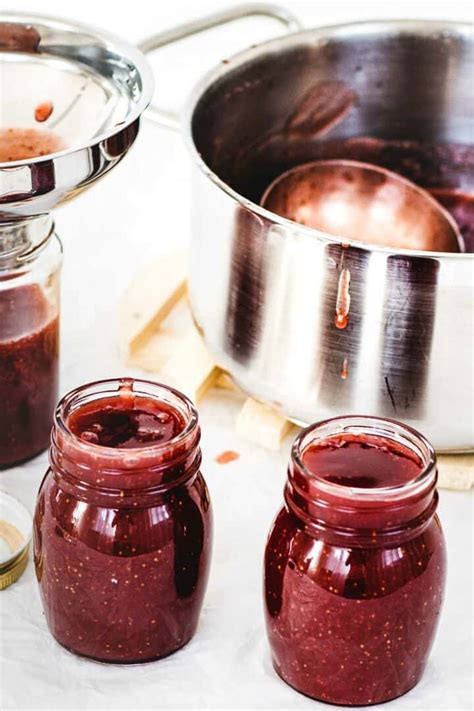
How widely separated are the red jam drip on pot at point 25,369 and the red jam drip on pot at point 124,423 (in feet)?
0.65

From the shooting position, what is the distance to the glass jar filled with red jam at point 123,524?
864mm

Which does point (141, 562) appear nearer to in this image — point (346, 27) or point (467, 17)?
point (346, 27)

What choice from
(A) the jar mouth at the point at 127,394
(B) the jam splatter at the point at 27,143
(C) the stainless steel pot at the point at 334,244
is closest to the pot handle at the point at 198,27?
(C) the stainless steel pot at the point at 334,244

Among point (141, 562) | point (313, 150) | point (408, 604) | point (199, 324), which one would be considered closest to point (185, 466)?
point (141, 562)

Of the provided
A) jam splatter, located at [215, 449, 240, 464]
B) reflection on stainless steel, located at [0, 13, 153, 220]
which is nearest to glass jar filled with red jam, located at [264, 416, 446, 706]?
jam splatter, located at [215, 449, 240, 464]

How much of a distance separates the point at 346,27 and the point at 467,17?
46 cm

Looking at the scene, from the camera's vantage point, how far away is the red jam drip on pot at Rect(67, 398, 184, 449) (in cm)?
88

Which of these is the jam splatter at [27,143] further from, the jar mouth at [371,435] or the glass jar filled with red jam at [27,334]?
the jar mouth at [371,435]

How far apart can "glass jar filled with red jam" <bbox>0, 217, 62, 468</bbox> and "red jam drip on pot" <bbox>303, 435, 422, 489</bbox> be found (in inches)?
12.6

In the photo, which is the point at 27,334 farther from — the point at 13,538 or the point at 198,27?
the point at 198,27

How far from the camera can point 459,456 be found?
3.68 feet

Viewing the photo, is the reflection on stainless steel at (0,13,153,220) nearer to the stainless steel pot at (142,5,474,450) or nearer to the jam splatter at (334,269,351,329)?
the stainless steel pot at (142,5,474,450)

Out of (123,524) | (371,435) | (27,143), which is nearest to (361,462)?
(371,435)

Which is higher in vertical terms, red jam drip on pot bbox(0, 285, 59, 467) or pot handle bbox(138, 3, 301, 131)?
A: pot handle bbox(138, 3, 301, 131)
